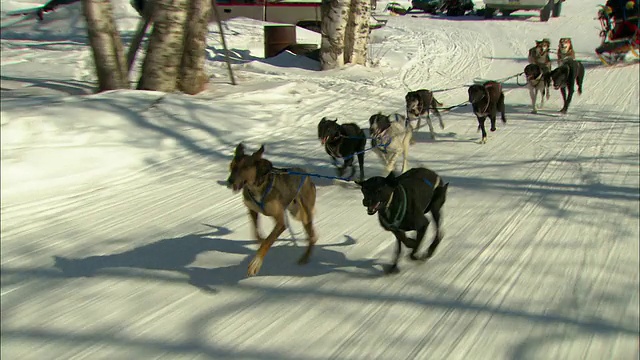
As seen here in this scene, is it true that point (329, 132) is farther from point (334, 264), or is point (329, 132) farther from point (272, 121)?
point (272, 121)

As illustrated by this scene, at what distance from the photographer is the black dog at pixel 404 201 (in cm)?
370

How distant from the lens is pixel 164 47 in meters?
10.0

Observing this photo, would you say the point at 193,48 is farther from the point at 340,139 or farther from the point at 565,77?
the point at 565,77

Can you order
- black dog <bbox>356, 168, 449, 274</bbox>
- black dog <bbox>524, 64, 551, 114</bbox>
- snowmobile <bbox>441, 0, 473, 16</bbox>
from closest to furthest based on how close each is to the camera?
black dog <bbox>356, 168, 449, 274</bbox>, black dog <bbox>524, 64, 551, 114</bbox>, snowmobile <bbox>441, 0, 473, 16</bbox>

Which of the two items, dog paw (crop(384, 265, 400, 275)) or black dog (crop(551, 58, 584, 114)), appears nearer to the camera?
dog paw (crop(384, 265, 400, 275))

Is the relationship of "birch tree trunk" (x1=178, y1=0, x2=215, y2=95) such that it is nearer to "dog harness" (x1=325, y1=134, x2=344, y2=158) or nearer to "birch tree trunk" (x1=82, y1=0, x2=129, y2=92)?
"birch tree trunk" (x1=82, y1=0, x2=129, y2=92)

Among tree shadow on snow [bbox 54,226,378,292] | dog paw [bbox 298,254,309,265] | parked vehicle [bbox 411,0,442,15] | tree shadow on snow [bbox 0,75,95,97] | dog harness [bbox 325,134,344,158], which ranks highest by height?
parked vehicle [bbox 411,0,442,15]

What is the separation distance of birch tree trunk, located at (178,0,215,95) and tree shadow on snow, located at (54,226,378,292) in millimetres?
6593

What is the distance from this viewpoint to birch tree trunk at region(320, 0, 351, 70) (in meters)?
14.9

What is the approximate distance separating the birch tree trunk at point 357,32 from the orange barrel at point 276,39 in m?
3.09

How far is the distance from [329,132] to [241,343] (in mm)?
3127

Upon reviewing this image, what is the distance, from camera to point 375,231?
17.2ft

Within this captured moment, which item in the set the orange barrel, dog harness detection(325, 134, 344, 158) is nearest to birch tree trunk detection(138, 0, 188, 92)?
dog harness detection(325, 134, 344, 158)

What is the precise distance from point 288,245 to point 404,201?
146cm
